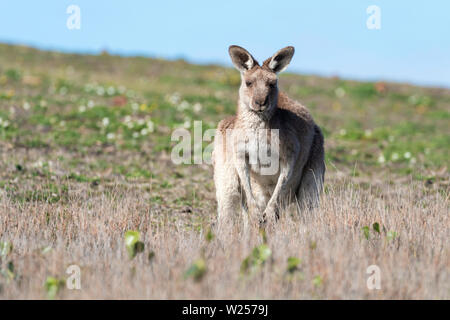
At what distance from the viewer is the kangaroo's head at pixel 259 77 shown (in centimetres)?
534

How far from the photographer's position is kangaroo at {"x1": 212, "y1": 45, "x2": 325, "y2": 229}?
17.8ft

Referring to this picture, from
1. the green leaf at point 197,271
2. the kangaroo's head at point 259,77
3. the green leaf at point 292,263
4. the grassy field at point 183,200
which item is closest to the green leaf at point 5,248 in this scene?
the grassy field at point 183,200

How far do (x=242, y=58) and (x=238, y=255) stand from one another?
2254 mm

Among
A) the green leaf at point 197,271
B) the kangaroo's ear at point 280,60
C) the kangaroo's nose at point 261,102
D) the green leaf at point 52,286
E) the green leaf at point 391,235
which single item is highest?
the kangaroo's ear at point 280,60

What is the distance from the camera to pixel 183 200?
753cm

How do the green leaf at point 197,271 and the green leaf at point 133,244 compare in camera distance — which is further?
the green leaf at point 133,244

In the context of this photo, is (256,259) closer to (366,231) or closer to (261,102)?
(366,231)

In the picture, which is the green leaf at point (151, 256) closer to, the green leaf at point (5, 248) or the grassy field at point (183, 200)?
the grassy field at point (183, 200)

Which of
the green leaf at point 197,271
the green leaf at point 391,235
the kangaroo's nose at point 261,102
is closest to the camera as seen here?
the green leaf at point 197,271

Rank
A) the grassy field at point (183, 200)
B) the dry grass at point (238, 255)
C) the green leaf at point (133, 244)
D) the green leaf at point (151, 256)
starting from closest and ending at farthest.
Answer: the dry grass at point (238, 255) < the grassy field at point (183, 200) < the green leaf at point (151, 256) < the green leaf at point (133, 244)

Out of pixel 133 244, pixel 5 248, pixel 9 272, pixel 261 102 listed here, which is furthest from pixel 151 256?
pixel 261 102
